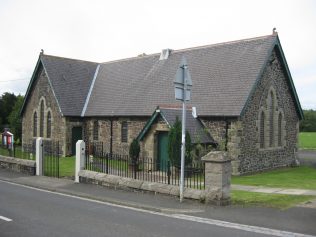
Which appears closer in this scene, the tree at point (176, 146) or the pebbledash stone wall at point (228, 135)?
the tree at point (176, 146)

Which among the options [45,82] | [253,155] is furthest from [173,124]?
[45,82]

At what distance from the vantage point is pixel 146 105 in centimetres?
2723

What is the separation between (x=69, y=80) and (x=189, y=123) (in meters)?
14.1

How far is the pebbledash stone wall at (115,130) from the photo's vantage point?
27.6 meters

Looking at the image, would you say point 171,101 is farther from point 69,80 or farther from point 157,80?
point 69,80

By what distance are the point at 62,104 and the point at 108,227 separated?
23.2 meters

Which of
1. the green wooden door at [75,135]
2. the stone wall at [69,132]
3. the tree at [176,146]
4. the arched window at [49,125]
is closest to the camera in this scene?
the tree at [176,146]

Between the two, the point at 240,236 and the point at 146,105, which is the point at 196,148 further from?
the point at 240,236

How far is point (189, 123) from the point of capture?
74.7 feet

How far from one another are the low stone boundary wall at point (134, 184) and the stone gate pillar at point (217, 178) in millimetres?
311

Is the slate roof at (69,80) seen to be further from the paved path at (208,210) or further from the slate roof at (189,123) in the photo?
the paved path at (208,210)

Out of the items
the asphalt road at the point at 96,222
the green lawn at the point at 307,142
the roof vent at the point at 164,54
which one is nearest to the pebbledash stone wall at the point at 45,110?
the roof vent at the point at 164,54

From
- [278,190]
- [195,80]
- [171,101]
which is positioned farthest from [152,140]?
[278,190]

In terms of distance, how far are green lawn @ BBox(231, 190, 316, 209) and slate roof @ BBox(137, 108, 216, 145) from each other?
8.94 metres
